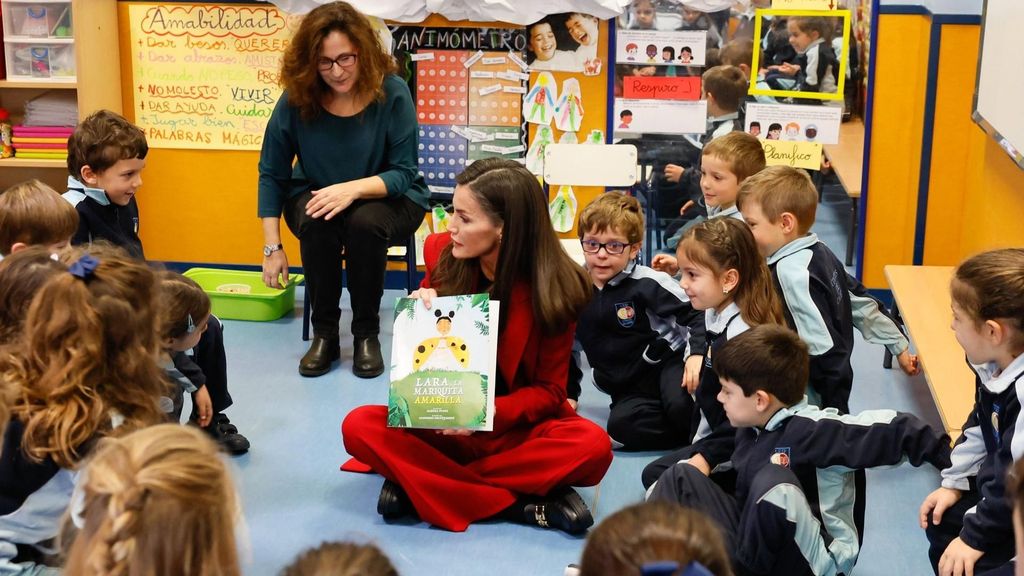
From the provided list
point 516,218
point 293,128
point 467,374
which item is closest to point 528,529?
point 467,374

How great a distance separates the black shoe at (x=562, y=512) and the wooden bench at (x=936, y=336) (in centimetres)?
100

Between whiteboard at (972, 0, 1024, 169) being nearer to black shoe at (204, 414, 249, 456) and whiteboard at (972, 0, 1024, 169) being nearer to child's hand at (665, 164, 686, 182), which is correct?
child's hand at (665, 164, 686, 182)

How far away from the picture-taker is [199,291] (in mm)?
3312

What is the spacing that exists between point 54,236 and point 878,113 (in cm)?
343

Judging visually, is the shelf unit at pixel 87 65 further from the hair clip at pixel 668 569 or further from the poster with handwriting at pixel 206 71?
the hair clip at pixel 668 569

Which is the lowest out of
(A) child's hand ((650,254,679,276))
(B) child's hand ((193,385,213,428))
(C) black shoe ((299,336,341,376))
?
(C) black shoe ((299,336,341,376))

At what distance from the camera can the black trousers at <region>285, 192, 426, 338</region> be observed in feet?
14.8

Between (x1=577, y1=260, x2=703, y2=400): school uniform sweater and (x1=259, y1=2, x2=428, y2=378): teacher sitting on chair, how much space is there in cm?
98

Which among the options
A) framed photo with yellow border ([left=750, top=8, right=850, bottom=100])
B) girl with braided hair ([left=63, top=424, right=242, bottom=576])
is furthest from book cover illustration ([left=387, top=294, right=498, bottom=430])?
framed photo with yellow border ([left=750, top=8, right=850, bottom=100])

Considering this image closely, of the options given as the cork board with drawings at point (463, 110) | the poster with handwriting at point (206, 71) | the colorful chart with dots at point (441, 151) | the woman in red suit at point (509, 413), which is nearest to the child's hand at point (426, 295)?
the woman in red suit at point (509, 413)

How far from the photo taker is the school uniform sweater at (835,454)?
8.80 feet

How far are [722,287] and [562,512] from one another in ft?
2.49

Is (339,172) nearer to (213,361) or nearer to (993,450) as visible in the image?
(213,361)

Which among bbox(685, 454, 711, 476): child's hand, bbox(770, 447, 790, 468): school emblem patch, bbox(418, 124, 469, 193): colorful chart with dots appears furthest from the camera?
bbox(418, 124, 469, 193): colorful chart with dots
